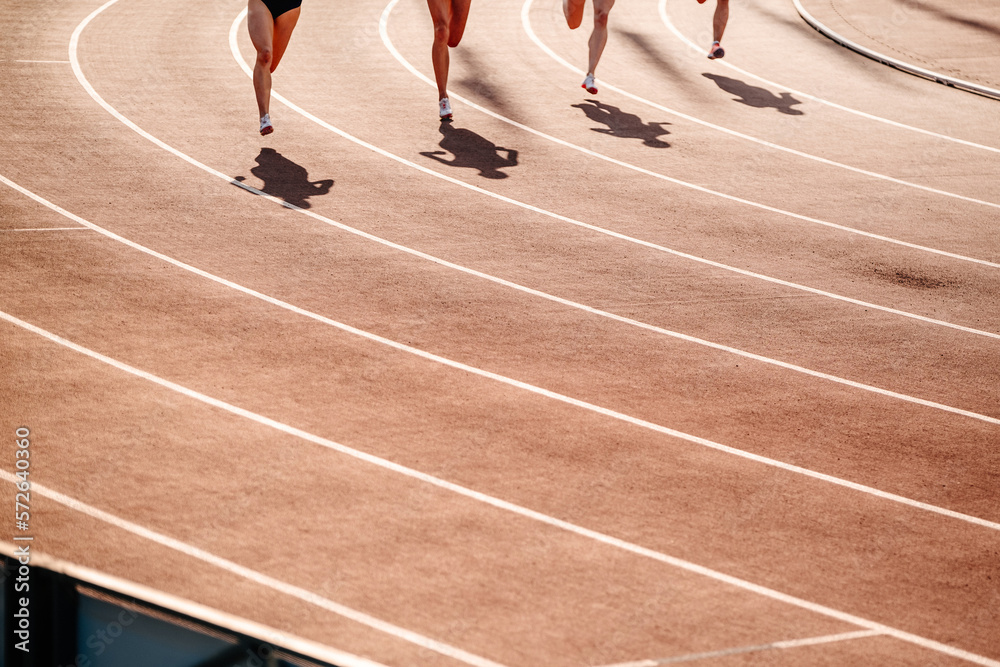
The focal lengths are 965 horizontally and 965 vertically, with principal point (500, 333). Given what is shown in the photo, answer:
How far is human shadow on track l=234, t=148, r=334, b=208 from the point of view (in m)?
10.0

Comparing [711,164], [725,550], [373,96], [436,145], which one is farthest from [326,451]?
[373,96]

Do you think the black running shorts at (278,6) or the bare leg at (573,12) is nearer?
the black running shorts at (278,6)

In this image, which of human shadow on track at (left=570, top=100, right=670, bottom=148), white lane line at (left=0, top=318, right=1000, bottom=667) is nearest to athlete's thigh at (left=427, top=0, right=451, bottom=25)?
human shadow on track at (left=570, top=100, right=670, bottom=148)

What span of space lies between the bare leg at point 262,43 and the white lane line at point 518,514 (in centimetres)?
441

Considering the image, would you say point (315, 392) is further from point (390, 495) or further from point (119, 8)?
point (119, 8)

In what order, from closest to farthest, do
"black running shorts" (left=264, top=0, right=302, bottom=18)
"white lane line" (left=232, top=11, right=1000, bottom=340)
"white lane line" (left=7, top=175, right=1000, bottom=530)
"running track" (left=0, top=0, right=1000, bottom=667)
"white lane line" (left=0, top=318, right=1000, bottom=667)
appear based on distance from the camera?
"white lane line" (left=0, top=318, right=1000, bottom=667) → "running track" (left=0, top=0, right=1000, bottom=667) → "white lane line" (left=7, top=175, right=1000, bottom=530) → "white lane line" (left=232, top=11, right=1000, bottom=340) → "black running shorts" (left=264, top=0, right=302, bottom=18)

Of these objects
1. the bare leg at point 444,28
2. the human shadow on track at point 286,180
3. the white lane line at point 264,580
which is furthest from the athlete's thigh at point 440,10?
the white lane line at point 264,580

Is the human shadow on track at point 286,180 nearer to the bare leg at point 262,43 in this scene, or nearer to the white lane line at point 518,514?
the bare leg at point 262,43

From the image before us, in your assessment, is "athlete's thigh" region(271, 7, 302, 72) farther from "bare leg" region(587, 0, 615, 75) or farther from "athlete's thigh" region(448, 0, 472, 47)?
"bare leg" region(587, 0, 615, 75)

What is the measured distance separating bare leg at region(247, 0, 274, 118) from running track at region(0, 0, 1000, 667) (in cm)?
66

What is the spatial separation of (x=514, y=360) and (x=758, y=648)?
10.3ft

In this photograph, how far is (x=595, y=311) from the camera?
8.21m

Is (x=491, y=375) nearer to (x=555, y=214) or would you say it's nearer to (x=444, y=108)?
(x=555, y=214)

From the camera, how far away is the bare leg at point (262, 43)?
10.5m
